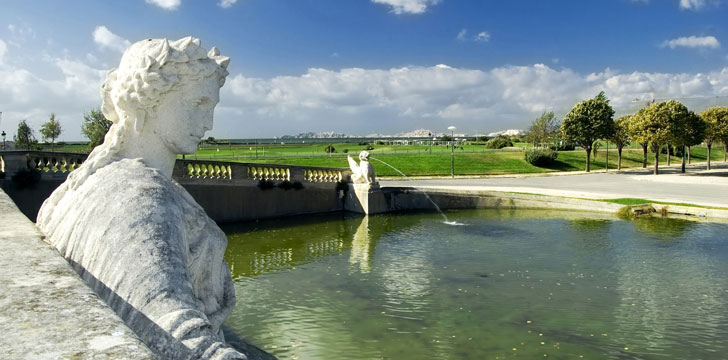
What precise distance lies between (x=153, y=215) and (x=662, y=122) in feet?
155

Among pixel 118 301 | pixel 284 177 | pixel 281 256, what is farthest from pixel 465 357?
pixel 284 177

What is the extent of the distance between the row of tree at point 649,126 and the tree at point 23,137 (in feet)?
160

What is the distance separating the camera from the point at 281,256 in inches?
563

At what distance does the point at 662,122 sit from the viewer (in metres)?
42.4

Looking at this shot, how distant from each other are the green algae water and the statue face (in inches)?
183

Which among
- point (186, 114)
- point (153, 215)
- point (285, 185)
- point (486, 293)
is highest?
point (186, 114)

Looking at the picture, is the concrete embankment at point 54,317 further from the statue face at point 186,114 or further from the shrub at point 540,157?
the shrub at point 540,157

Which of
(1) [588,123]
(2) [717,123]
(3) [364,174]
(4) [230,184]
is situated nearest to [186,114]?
(4) [230,184]

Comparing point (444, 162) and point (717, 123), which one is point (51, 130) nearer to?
point (444, 162)

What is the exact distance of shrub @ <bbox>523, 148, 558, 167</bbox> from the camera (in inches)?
1905

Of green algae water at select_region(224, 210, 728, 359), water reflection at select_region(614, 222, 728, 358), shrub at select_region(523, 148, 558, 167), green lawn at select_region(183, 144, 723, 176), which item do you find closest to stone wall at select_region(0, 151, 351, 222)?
green algae water at select_region(224, 210, 728, 359)

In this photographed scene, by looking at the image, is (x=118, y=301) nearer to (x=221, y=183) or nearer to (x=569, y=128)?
(x=221, y=183)

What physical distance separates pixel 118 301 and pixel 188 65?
1.88m

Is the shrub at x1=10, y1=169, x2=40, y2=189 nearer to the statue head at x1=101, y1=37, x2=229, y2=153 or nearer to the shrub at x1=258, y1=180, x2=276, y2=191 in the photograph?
the shrub at x1=258, y1=180, x2=276, y2=191
